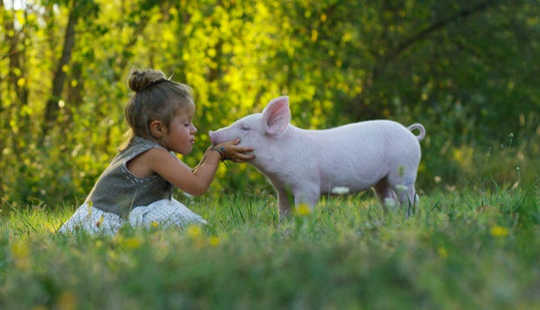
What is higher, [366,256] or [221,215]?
[366,256]

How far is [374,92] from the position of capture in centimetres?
955

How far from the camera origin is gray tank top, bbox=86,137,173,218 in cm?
412

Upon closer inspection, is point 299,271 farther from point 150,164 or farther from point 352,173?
point 150,164

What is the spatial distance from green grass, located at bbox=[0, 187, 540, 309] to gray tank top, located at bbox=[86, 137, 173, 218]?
4.02ft

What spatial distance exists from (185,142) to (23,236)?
1.21 m

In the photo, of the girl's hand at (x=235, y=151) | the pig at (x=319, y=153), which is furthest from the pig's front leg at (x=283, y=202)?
the girl's hand at (x=235, y=151)

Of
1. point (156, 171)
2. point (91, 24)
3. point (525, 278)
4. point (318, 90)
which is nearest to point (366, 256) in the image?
point (525, 278)

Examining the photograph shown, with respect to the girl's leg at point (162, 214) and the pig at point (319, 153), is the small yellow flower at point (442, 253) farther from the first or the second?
the girl's leg at point (162, 214)

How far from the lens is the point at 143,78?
4.16m

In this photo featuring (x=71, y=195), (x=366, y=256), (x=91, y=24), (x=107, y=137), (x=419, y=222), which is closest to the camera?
(x=366, y=256)

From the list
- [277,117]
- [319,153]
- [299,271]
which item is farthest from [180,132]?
[299,271]

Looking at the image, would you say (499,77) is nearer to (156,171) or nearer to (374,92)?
(374,92)

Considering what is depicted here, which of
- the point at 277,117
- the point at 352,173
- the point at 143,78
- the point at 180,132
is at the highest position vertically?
the point at 143,78

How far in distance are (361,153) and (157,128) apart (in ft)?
4.64
